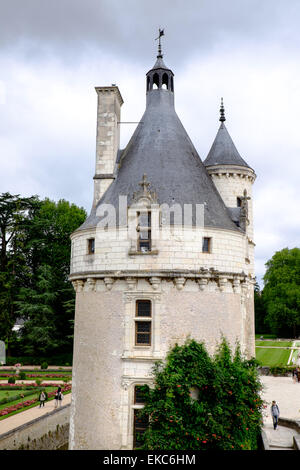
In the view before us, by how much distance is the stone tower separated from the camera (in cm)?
1564

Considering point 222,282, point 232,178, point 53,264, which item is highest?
point 232,178

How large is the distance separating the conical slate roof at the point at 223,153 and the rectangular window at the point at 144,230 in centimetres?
612

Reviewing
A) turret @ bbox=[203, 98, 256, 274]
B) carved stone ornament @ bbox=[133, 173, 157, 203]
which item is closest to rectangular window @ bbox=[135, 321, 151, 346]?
carved stone ornament @ bbox=[133, 173, 157, 203]

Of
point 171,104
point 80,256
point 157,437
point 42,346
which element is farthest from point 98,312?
point 42,346

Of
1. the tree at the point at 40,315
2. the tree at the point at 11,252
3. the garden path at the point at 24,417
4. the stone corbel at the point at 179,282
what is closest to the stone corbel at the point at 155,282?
the stone corbel at the point at 179,282

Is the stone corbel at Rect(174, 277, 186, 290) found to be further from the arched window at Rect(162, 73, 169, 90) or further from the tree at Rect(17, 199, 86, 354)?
the tree at Rect(17, 199, 86, 354)

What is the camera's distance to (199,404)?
47.8 ft

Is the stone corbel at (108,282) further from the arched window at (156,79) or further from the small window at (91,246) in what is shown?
the arched window at (156,79)

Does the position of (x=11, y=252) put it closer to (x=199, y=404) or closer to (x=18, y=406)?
(x=18, y=406)

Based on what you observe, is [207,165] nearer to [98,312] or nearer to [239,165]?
[239,165]

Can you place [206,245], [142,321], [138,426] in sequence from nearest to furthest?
[138,426]
[142,321]
[206,245]

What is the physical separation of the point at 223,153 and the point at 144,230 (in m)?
7.32

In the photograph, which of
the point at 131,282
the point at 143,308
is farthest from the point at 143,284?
the point at 143,308

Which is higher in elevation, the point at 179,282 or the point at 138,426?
the point at 179,282
